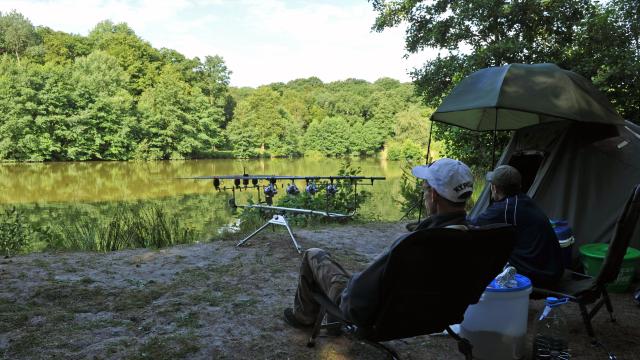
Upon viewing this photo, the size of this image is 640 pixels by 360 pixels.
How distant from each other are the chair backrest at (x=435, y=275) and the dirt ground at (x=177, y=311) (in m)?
0.74

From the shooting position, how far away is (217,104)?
1895 inches

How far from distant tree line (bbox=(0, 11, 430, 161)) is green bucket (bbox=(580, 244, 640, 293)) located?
17241mm

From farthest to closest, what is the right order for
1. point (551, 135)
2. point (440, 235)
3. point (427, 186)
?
point (551, 135) → point (427, 186) → point (440, 235)

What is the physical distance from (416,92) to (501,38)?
2.60 m

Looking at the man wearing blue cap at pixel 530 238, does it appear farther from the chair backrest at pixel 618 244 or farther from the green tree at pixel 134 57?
the green tree at pixel 134 57

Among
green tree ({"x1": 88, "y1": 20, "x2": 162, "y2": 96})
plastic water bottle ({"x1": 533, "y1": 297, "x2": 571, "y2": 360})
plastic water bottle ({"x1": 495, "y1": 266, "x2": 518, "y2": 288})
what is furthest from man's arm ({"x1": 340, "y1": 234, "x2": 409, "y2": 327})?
green tree ({"x1": 88, "y1": 20, "x2": 162, "y2": 96})

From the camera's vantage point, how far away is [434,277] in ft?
6.72

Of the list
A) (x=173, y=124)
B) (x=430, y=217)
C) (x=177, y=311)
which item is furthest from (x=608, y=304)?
(x=173, y=124)

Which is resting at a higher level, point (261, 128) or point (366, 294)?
point (261, 128)

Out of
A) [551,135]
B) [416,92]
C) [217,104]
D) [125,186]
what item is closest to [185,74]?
[217,104]

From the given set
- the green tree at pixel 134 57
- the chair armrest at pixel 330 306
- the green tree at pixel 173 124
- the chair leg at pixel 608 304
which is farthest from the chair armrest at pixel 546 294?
the green tree at pixel 134 57

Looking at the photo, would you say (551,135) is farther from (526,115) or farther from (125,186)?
(125,186)

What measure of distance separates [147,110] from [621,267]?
117ft

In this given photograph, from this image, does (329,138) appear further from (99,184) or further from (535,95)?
(535,95)
